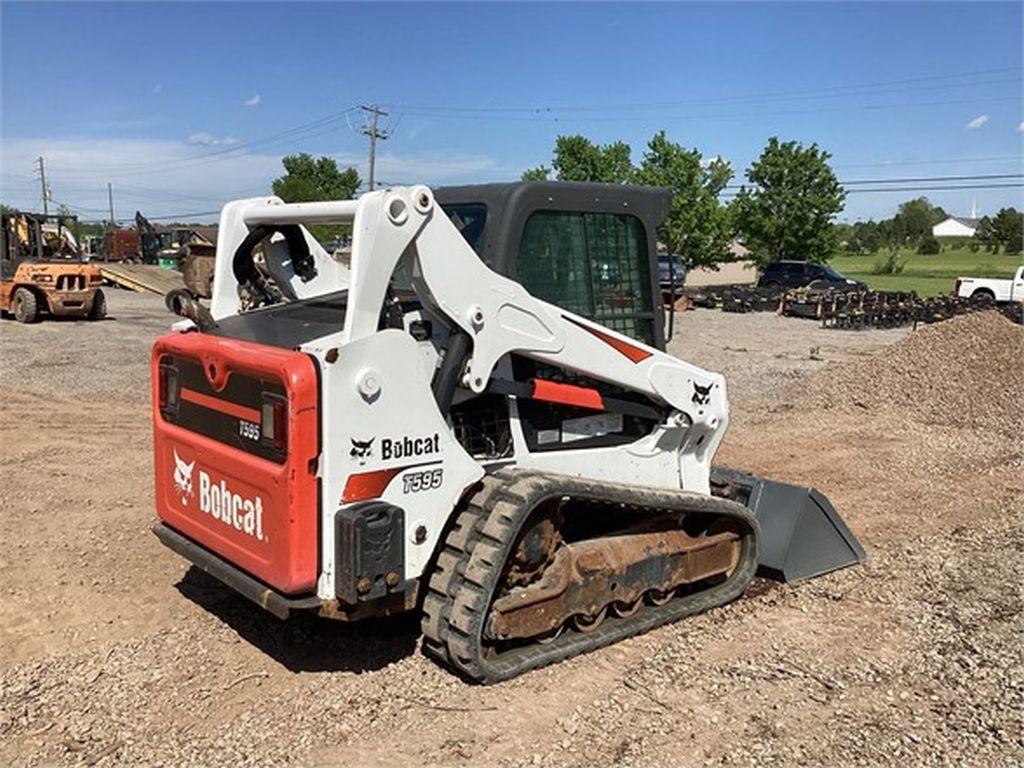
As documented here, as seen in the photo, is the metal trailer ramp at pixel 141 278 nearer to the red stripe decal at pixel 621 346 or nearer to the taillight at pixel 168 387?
the taillight at pixel 168 387

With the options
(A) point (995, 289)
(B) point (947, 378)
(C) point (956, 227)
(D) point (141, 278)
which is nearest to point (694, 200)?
(A) point (995, 289)

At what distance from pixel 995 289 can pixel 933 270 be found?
35479 mm

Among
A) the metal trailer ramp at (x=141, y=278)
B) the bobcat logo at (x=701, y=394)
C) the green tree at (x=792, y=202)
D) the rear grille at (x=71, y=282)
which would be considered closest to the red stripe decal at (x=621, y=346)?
the bobcat logo at (x=701, y=394)

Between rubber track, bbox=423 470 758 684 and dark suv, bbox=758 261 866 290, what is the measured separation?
95.2 feet

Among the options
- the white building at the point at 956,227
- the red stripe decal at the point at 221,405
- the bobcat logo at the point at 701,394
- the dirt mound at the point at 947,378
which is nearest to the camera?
the red stripe decal at the point at 221,405

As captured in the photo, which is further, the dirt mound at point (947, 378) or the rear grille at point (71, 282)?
the rear grille at point (71, 282)

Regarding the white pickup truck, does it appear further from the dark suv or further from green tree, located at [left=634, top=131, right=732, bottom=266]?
green tree, located at [left=634, top=131, right=732, bottom=266]

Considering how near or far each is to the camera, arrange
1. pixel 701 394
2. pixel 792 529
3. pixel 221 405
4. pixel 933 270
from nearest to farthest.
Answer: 1. pixel 221 405
2. pixel 701 394
3. pixel 792 529
4. pixel 933 270

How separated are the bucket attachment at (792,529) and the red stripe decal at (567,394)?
5.23ft

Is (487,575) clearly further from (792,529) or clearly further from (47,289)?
(47,289)

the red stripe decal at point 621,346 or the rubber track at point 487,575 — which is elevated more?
the red stripe decal at point 621,346

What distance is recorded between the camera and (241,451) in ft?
13.6

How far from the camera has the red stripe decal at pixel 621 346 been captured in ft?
15.5

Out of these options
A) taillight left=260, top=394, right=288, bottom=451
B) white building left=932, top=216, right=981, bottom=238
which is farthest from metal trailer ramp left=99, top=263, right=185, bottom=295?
white building left=932, top=216, right=981, bottom=238
